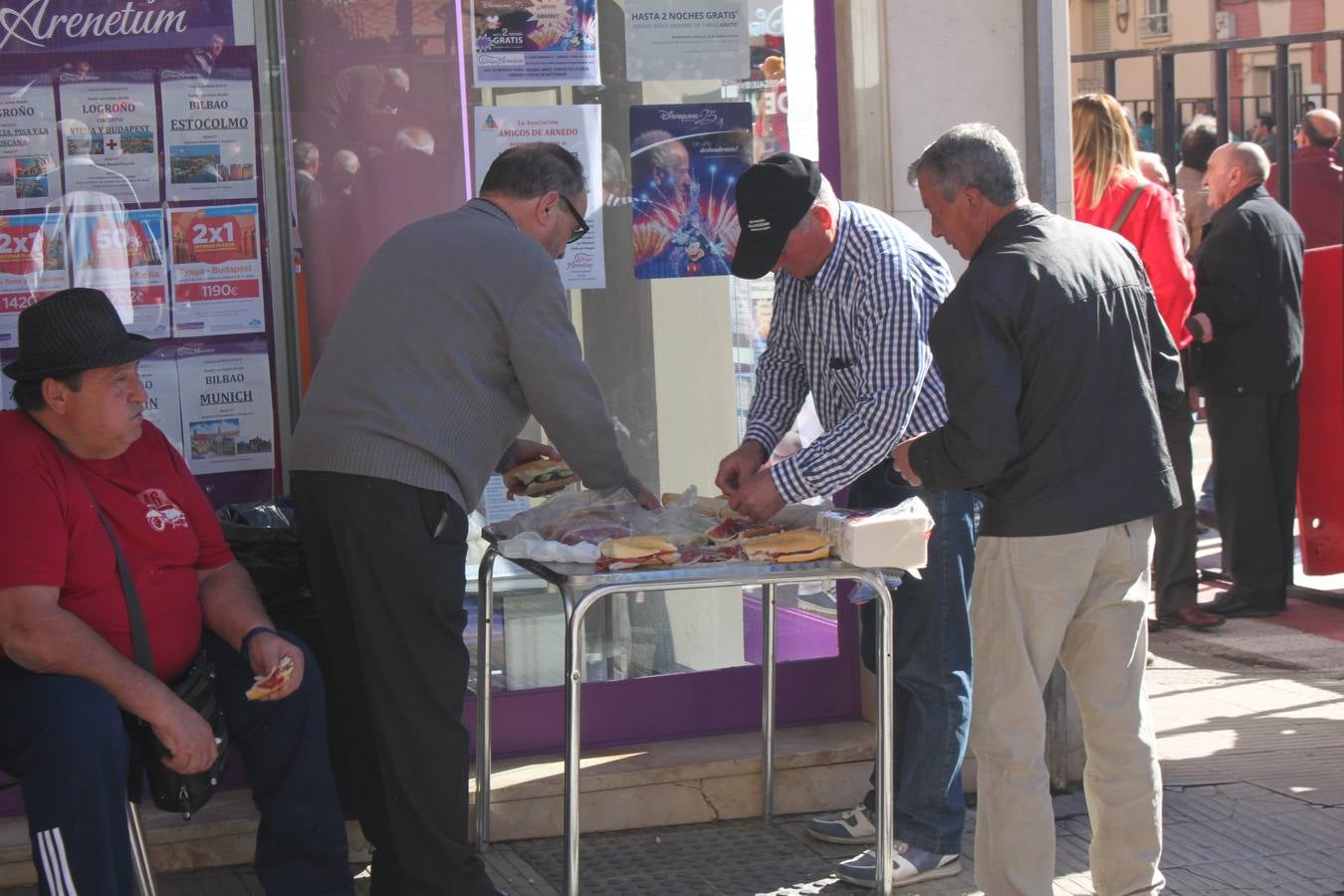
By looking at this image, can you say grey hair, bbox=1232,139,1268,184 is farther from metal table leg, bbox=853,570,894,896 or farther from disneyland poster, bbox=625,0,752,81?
metal table leg, bbox=853,570,894,896

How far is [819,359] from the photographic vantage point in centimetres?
391

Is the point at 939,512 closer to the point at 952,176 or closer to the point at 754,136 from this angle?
the point at 952,176

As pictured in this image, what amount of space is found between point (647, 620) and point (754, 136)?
55.0 inches

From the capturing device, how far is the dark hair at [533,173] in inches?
141

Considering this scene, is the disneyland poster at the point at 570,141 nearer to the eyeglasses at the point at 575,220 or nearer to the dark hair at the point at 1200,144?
the eyeglasses at the point at 575,220

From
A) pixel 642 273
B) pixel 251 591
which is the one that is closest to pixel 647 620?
pixel 642 273

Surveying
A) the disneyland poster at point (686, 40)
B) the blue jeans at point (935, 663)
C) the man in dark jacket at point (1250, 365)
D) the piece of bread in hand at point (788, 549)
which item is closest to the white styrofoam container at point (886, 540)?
the piece of bread in hand at point (788, 549)

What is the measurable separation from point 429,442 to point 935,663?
1335 mm

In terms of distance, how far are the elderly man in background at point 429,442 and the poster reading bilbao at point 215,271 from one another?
71 centimetres

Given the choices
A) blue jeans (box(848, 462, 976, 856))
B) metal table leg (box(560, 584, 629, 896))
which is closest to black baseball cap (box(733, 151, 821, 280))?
blue jeans (box(848, 462, 976, 856))

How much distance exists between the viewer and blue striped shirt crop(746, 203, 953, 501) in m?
3.54

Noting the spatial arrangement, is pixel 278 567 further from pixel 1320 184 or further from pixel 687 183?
pixel 1320 184

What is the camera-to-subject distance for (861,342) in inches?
144

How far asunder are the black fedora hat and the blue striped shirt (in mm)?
1447
